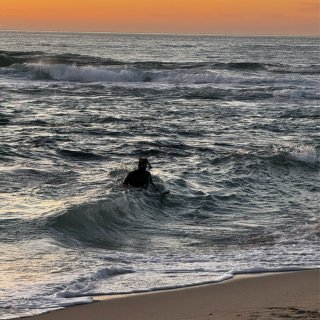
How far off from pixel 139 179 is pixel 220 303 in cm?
676

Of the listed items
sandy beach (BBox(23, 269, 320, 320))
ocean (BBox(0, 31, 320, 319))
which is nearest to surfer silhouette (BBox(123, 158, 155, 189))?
ocean (BBox(0, 31, 320, 319))

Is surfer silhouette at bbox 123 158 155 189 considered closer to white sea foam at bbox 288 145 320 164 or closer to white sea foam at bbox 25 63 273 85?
white sea foam at bbox 288 145 320 164

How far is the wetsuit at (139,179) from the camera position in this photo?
14055mm

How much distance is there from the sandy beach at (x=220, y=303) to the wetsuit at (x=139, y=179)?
570cm

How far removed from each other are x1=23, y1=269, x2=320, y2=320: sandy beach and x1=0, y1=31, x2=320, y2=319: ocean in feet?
0.83

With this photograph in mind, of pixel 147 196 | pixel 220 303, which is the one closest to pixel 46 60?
pixel 147 196

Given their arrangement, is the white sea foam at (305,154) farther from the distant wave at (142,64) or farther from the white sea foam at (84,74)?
the distant wave at (142,64)

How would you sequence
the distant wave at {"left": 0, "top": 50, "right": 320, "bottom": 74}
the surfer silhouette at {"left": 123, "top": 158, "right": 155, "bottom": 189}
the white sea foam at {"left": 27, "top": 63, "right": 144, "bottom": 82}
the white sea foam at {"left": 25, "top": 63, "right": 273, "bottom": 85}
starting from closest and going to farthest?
the surfer silhouette at {"left": 123, "top": 158, "right": 155, "bottom": 189} → the white sea foam at {"left": 25, "top": 63, "right": 273, "bottom": 85} → the white sea foam at {"left": 27, "top": 63, "right": 144, "bottom": 82} → the distant wave at {"left": 0, "top": 50, "right": 320, "bottom": 74}

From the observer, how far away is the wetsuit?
14.1 metres

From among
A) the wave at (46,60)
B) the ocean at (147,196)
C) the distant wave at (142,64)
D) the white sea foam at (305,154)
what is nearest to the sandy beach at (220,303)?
the ocean at (147,196)

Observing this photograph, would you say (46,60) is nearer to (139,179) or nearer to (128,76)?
(128,76)

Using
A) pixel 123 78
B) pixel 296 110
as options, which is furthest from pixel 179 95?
pixel 123 78

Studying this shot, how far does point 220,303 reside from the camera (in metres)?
7.51

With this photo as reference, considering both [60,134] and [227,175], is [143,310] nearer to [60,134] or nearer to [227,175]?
[227,175]
